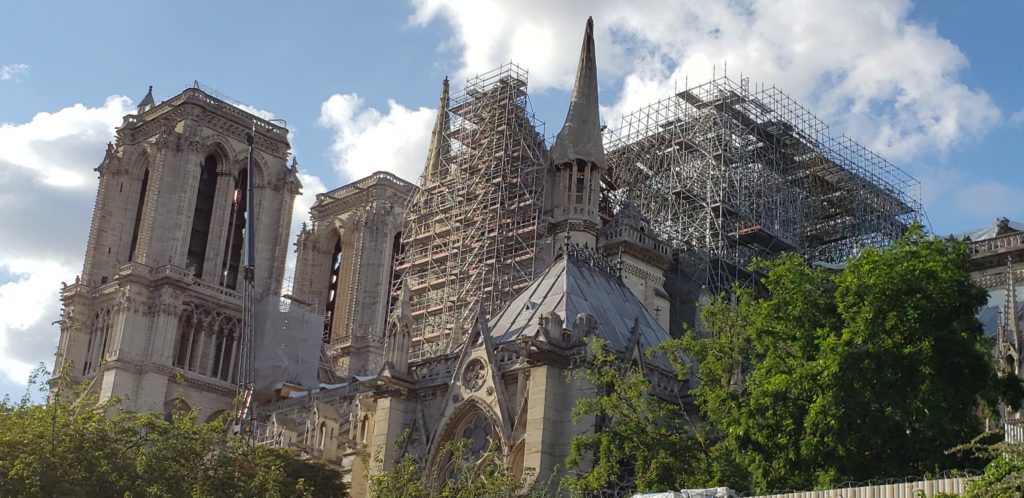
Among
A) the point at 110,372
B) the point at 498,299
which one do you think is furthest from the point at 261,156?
the point at 498,299

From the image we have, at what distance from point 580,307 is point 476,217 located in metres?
23.2

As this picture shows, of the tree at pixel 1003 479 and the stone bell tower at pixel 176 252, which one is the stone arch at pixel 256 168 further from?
the tree at pixel 1003 479

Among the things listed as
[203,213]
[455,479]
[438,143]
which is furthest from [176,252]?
[455,479]

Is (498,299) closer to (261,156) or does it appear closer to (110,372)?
(110,372)

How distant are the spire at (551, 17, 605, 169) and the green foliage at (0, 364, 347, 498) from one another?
24815mm

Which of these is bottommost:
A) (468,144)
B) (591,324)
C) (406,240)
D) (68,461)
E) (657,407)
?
(68,461)

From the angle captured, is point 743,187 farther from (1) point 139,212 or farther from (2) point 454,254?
(1) point 139,212

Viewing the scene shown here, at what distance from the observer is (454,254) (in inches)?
2441

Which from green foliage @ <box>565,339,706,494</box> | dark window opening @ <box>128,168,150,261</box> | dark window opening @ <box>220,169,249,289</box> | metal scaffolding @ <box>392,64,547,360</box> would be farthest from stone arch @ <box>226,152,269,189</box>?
green foliage @ <box>565,339,706,494</box>

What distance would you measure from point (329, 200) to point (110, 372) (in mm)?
23624

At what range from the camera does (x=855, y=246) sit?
67.6m

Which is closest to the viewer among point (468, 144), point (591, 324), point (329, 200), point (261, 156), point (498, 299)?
point (591, 324)

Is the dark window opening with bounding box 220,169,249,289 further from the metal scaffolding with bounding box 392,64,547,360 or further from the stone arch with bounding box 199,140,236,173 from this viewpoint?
the metal scaffolding with bounding box 392,64,547,360

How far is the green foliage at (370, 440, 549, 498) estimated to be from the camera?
104ft
